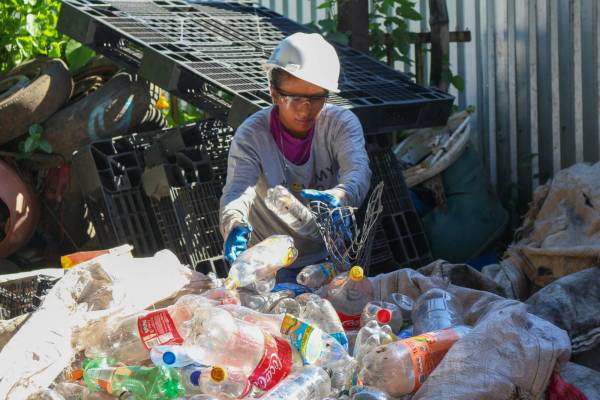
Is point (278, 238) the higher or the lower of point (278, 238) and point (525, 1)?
the lower

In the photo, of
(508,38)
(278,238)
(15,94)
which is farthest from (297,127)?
(508,38)

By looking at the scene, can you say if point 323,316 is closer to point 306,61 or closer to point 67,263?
point 67,263

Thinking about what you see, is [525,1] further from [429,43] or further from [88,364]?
[88,364]

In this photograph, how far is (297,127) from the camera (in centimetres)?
454

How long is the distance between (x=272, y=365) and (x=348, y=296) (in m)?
0.80

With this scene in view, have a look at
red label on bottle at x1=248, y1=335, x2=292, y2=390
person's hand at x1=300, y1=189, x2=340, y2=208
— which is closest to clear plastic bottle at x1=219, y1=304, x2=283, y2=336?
red label on bottle at x1=248, y1=335, x2=292, y2=390

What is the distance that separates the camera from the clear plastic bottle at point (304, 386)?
2.80m

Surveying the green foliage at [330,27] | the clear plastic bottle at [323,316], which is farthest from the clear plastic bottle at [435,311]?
the green foliage at [330,27]

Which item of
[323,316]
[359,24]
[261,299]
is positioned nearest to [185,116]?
[359,24]

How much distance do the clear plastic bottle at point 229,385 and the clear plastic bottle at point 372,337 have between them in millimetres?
392

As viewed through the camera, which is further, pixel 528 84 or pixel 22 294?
pixel 528 84

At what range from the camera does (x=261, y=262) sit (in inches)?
150

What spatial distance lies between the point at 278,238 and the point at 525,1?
11.8 ft

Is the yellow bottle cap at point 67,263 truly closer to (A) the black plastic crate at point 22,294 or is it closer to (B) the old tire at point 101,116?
(A) the black plastic crate at point 22,294
